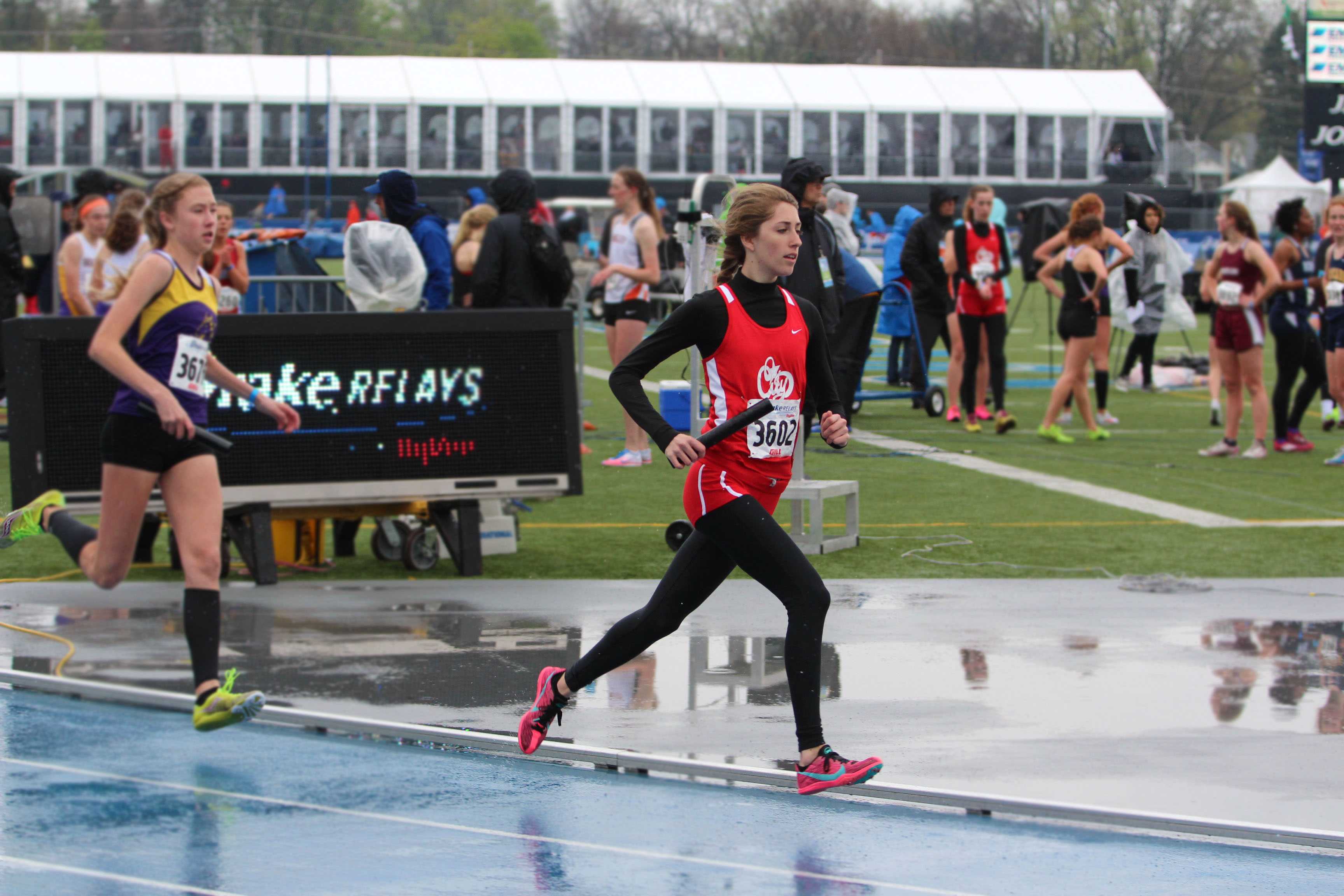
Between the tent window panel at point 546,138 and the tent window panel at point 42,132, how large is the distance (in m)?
15.6

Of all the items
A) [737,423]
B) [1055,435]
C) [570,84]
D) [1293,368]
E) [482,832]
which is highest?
[570,84]

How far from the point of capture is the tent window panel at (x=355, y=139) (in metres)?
54.4

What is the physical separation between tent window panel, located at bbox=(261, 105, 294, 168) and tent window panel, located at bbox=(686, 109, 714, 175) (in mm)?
13445

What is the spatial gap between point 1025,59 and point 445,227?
93.6 metres

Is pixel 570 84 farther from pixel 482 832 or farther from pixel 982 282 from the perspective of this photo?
pixel 482 832

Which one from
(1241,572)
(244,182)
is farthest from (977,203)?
(244,182)

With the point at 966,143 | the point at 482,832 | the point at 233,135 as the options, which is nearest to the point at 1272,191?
the point at 966,143

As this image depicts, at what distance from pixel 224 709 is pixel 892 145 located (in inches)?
2150

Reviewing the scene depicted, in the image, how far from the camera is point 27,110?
53.2 meters

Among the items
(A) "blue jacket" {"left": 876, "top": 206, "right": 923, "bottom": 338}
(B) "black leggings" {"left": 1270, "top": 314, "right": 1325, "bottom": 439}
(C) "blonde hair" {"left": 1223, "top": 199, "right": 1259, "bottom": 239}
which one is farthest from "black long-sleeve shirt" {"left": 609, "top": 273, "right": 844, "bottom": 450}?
(A) "blue jacket" {"left": 876, "top": 206, "right": 923, "bottom": 338}

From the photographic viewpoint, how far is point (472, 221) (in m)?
13.5

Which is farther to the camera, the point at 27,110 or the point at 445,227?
the point at 27,110

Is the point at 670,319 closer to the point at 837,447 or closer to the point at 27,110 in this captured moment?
the point at 837,447

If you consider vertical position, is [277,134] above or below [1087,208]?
above
